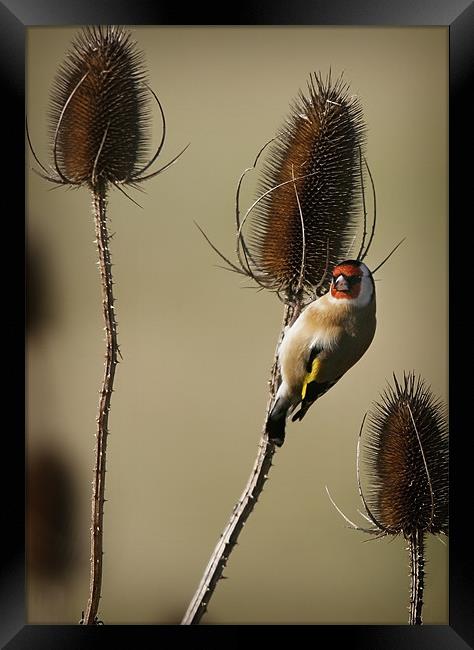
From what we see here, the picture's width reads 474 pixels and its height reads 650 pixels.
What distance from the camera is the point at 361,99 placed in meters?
2.04

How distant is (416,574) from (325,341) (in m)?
0.58

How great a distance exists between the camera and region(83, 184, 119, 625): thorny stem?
204 centimetres

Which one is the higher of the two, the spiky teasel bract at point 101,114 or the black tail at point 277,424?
the spiky teasel bract at point 101,114

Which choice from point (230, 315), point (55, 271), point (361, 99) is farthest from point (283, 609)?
point (361, 99)

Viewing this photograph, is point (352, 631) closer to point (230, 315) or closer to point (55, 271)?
point (230, 315)

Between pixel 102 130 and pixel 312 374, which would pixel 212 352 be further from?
pixel 102 130

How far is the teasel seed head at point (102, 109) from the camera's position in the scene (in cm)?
203

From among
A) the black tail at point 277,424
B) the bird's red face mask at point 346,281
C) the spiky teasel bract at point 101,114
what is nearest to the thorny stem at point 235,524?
the black tail at point 277,424

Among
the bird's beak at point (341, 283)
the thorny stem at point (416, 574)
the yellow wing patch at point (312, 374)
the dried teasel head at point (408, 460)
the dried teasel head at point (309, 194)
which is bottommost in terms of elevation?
the thorny stem at point (416, 574)

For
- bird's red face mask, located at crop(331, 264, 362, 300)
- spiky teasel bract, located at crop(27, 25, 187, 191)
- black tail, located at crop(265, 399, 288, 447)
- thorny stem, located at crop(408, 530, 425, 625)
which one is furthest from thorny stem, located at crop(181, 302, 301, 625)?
spiky teasel bract, located at crop(27, 25, 187, 191)

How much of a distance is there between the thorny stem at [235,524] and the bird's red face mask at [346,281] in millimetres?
164

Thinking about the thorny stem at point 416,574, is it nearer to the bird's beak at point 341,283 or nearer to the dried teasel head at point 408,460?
the dried teasel head at point 408,460

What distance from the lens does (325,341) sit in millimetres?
2016

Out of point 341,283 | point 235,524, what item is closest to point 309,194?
point 341,283
